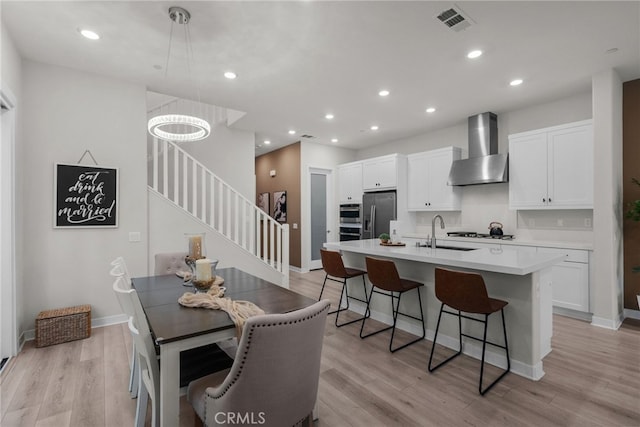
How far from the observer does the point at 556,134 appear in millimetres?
4035

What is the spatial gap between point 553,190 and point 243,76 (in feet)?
14.3

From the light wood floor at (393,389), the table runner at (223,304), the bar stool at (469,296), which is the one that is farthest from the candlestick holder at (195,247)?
the bar stool at (469,296)

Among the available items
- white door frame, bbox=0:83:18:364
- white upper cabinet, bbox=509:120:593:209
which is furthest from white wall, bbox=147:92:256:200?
white upper cabinet, bbox=509:120:593:209

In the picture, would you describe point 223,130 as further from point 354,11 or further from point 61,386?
point 61,386

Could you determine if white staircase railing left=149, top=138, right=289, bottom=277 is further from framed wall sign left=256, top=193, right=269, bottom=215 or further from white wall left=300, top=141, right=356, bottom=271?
framed wall sign left=256, top=193, right=269, bottom=215

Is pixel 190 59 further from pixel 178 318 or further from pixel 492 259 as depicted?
pixel 492 259

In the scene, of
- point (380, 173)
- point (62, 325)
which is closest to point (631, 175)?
point (380, 173)

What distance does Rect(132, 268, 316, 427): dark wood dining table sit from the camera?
1414mm

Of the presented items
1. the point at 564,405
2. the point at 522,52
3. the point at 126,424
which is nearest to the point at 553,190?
the point at 522,52

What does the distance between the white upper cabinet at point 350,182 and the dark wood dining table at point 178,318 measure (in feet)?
15.1

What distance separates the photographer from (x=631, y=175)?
12.2 feet

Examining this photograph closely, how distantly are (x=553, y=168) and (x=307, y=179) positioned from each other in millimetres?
4466

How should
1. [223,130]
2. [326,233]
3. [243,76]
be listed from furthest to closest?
[326,233], [223,130], [243,76]

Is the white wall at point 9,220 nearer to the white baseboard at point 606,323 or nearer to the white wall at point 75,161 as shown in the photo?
the white wall at point 75,161
